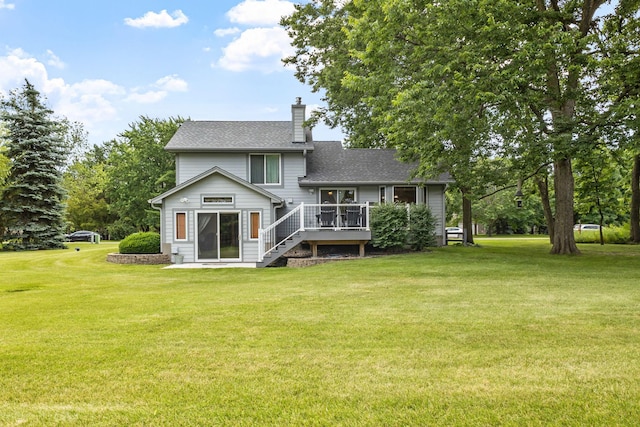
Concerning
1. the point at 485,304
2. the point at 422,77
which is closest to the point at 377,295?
the point at 485,304

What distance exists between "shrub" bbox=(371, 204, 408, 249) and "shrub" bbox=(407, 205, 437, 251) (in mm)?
496

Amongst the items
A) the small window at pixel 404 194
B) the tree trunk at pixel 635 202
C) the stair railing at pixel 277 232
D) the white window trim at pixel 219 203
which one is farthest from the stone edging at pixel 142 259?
the tree trunk at pixel 635 202

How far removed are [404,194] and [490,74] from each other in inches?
313

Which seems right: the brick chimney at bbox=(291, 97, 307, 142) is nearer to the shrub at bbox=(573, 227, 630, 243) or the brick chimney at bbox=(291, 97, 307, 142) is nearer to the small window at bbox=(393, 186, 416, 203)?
the small window at bbox=(393, 186, 416, 203)

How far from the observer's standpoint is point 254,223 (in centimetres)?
1655

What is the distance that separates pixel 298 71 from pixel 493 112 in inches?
511

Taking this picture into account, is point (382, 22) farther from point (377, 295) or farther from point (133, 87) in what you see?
point (133, 87)

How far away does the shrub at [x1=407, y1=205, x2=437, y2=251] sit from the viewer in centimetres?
1672

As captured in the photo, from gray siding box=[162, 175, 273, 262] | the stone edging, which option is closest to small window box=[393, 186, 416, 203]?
gray siding box=[162, 175, 273, 262]

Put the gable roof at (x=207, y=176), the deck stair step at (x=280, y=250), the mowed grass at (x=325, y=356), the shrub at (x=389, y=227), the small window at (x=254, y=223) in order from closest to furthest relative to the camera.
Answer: the mowed grass at (x=325, y=356)
the deck stair step at (x=280, y=250)
the gable roof at (x=207, y=176)
the shrub at (x=389, y=227)
the small window at (x=254, y=223)

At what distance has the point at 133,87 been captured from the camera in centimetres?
3453

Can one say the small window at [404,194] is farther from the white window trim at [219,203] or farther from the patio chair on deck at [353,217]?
the white window trim at [219,203]

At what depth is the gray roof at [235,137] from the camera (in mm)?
18359

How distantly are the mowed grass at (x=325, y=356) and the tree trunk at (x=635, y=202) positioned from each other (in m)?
18.1
